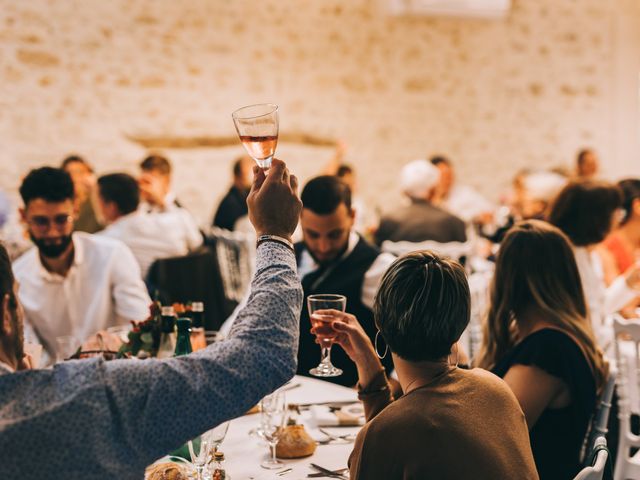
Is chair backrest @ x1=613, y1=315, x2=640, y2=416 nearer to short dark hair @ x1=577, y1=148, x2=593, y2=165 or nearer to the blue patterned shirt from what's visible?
the blue patterned shirt

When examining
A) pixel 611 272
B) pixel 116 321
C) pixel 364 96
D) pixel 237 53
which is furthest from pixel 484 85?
pixel 116 321

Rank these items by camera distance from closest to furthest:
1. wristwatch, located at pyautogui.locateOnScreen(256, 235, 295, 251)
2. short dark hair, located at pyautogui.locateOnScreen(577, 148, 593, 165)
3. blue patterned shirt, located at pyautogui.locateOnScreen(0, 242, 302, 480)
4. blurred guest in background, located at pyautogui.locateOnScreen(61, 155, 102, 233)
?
blue patterned shirt, located at pyautogui.locateOnScreen(0, 242, 302, 480) < wristwatch, located at pyautogui.locateOnScreen(256, 235, 295, 251) < blurred guest in background, located at pyautogui.locateOnScreen(61, 155, 102, 233) < short dark hair, located at pyautogui.locateOnScreen(577, 148, 593, 165)

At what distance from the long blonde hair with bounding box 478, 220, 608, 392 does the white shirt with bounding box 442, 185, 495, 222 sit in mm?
6265

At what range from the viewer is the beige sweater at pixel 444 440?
4.59 feet

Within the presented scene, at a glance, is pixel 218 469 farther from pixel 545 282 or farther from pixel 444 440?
pixel 545 282

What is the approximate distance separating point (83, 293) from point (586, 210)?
7.38ft

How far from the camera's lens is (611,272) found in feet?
13.7

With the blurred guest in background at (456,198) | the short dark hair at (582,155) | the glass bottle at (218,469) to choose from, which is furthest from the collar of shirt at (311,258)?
the short dark hair at (582,155)

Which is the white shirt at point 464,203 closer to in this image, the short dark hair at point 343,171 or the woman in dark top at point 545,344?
the short dark hair at point 343,171

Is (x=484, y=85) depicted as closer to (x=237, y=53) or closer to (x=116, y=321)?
(x=237, y=53)

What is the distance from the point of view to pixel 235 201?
279 inches

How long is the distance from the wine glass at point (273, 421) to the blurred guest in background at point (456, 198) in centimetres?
635

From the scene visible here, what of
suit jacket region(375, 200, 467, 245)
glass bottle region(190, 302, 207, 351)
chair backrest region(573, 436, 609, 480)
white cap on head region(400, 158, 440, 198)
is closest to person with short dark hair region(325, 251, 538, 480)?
chair backrest region(573, 436, 609, 480)

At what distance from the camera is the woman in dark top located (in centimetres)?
208
